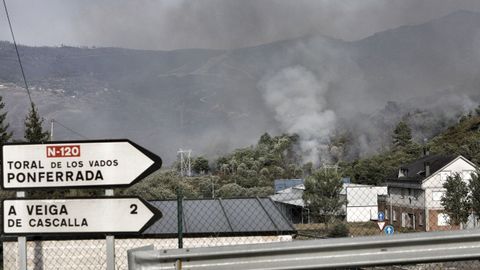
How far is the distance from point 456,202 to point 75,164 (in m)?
31.3

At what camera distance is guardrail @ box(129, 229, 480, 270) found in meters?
5.39

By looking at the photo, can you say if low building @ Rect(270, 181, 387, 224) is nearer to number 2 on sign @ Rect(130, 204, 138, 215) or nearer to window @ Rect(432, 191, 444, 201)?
window @ Rect(432, 191, 444, 201)

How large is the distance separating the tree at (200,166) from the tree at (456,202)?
205 feet

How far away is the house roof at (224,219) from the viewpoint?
42.2ft

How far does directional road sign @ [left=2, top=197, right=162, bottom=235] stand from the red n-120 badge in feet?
1.63

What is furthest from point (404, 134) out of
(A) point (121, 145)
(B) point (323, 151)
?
(A) point (121, 145)

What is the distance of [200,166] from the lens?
330 ft

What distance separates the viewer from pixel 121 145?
7117 millimetres

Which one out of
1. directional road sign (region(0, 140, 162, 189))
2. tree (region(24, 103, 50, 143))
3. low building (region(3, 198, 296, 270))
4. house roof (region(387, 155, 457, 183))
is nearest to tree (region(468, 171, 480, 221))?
house roof (region(387, 155, 457, 183))

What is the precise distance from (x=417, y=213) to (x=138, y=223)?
32.4 meters

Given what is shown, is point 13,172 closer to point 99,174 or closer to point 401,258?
point 99,174

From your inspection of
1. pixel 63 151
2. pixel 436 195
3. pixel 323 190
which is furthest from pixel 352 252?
pixel 323 190

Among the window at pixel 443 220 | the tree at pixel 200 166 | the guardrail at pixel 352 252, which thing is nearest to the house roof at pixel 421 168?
the window at pixel 443 220

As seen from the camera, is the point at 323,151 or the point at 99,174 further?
the point at 323,151
